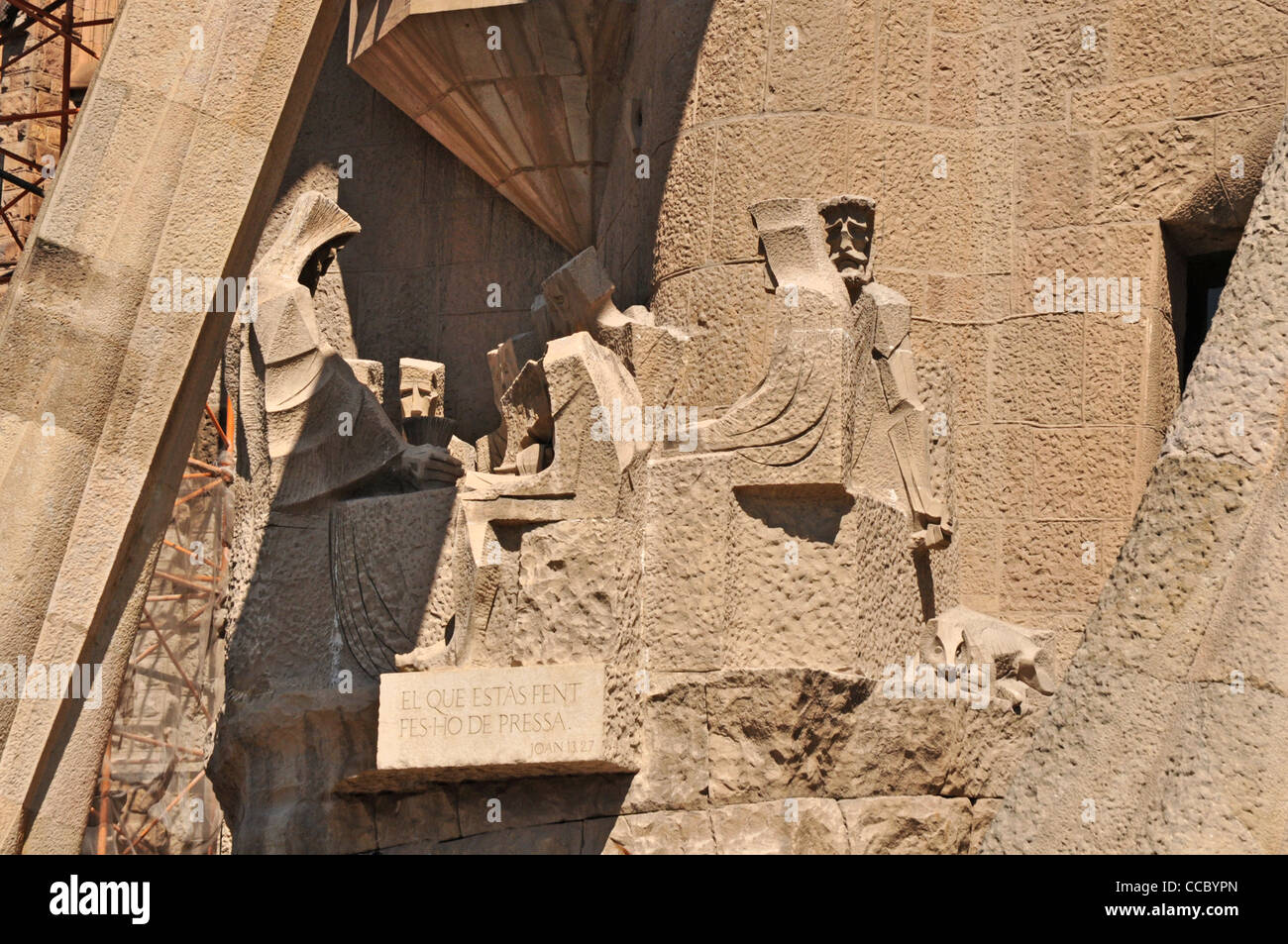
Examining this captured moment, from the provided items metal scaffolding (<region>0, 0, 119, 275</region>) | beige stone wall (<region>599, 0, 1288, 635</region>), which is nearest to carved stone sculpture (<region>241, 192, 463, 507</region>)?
beige stone wall (<region>599, 0, 1288, 635</region>)

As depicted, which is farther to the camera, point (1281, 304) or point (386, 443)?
point (386, 443)

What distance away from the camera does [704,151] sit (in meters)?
9.94

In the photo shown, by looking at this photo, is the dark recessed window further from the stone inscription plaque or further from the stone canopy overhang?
the stone inscription plaque

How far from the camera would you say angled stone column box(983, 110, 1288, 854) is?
4648 mm

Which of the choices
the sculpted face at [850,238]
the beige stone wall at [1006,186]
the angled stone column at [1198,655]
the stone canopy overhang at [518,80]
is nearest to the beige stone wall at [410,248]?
the stone canopy overhang at [518,80]

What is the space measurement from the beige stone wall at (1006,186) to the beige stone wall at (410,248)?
1577 mm

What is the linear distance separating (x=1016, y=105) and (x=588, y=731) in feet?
13.3

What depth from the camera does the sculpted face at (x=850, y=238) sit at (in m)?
8.88

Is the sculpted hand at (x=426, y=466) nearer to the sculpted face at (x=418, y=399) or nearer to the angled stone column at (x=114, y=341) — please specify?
the sculpted face at (x=418, y=399)

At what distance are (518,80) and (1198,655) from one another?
7.22 metres

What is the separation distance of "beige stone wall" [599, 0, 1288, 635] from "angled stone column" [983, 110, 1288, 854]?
4.49 m

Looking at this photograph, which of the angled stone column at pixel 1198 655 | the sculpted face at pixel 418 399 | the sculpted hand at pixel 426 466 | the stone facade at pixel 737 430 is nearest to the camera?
the angled stone column at pixel 1198 655
